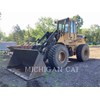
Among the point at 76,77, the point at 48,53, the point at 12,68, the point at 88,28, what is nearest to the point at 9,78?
the point at 12,68

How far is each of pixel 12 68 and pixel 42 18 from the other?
29.9 m

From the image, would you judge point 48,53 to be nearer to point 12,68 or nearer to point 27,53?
point 27,53

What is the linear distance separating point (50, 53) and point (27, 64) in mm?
1014

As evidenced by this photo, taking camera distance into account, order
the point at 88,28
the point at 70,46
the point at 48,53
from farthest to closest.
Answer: the point at 88,28
the point at 70,46
the point at 48,53

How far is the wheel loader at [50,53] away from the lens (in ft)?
19.8

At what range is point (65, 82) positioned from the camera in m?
5.38

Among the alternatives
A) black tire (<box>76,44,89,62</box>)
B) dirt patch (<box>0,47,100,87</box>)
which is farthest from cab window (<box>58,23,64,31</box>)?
dirt patch (<box>0,47,100,87</box>)

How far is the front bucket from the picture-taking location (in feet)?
19.2

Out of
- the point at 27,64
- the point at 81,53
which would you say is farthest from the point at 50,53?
the point at 81,53

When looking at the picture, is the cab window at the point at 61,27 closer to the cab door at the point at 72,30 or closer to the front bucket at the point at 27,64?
the cab door at the point at 72,30

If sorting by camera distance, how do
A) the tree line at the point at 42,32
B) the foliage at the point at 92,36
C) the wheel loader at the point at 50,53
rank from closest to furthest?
the wheel loader at the point at 50,53
the tree line at the point at 42,32
the foliage at the point at 92,36

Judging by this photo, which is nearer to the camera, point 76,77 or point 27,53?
point 76,77

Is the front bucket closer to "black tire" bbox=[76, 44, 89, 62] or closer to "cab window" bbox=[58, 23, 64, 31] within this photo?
"cab window" bbox=[58, 23, 64, 31]

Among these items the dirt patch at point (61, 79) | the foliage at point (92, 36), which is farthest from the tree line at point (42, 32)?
the dirt patch at point (61, 79)
